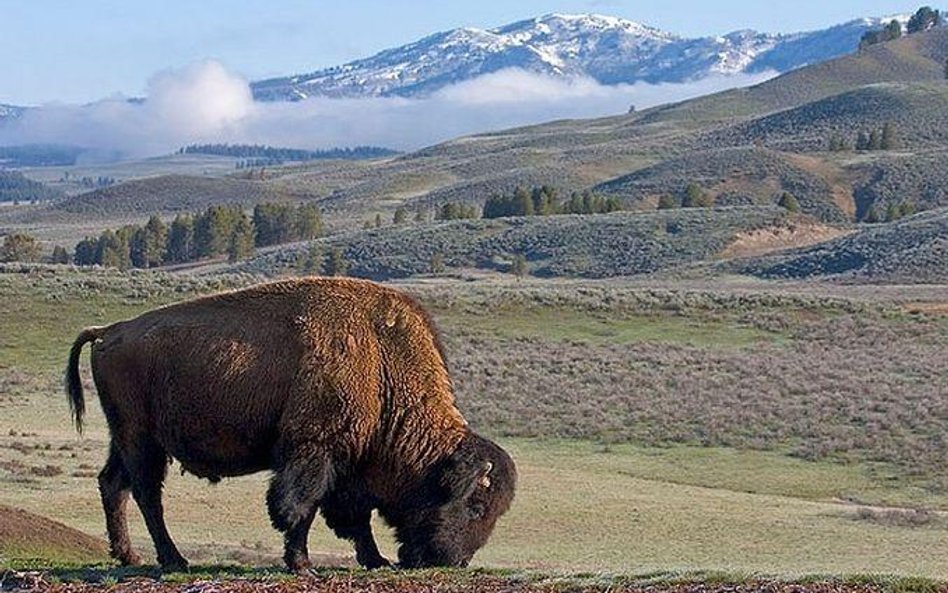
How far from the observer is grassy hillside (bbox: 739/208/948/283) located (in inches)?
3369

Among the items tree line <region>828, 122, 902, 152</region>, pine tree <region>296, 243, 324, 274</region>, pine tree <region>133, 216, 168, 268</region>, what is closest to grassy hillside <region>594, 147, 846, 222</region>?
tree line <region>828, 122, 902, 152</region>

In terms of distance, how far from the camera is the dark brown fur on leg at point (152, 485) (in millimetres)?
12219

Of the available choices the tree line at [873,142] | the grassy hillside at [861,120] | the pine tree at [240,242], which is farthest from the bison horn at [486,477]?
the grassy hillside at [861,120]

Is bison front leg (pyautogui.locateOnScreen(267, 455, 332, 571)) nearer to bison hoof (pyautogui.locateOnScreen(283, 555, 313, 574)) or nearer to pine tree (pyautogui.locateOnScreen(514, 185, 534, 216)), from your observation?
bison hoof (pyautogui.locateOnScreen(283, 555, 313, 574))

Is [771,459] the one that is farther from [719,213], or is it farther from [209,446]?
[719,213]

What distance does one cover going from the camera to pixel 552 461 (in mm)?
33125

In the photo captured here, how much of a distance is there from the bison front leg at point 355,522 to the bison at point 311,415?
12 millimetres

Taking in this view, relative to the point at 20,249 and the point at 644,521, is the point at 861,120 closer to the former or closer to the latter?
the point at 20,249

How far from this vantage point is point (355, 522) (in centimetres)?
1221

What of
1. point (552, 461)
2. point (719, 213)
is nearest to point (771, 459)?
point (552, 461)

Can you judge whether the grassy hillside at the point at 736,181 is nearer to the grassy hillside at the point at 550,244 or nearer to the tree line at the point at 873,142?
the tree line at the point at 873,142

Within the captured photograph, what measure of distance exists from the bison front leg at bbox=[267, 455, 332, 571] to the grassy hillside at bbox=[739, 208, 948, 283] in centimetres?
7455

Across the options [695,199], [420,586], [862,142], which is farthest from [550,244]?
[420,586]

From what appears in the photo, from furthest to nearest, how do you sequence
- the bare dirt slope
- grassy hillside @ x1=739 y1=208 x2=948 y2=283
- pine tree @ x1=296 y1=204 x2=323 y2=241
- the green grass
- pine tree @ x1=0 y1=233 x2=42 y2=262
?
pine tree @ x1=296 y1=204 x2=323 y2=241, pine tree @ x1=0 y1=233 x2=42 y2=262, grassy hillside @ x1=739 y1=208 x2=948 y2=283, the green grass, the bare dirt slope
